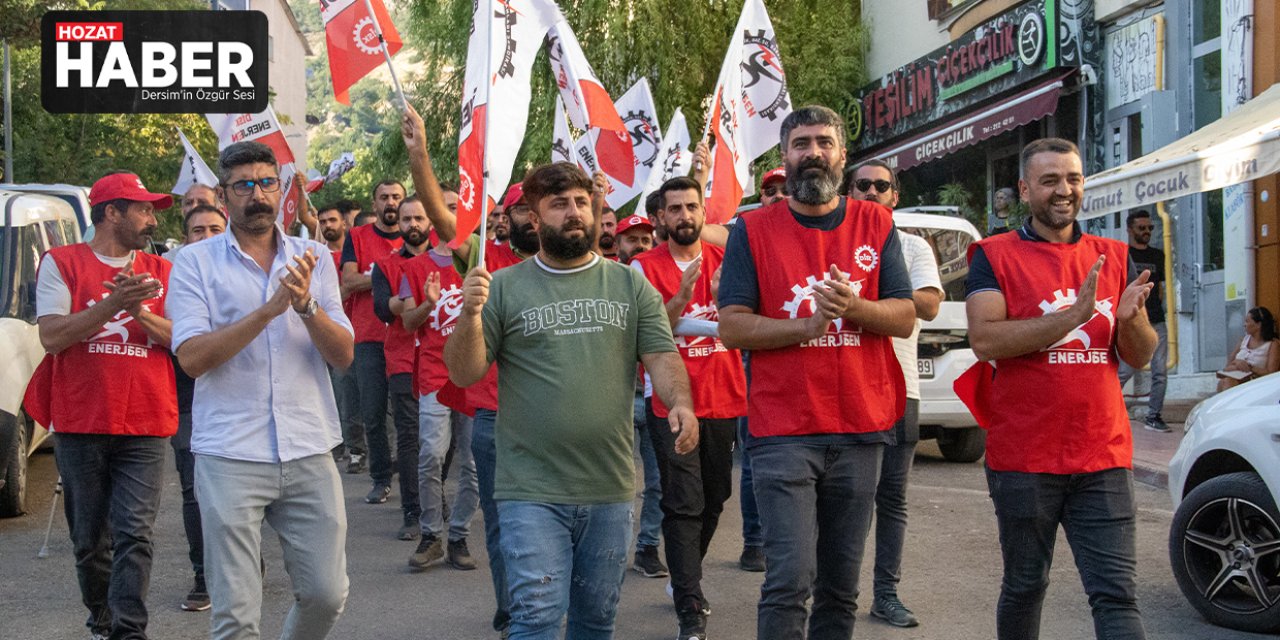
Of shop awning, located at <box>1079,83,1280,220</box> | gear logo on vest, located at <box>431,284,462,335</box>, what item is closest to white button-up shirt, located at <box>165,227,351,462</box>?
gear logo on vest, located at <box>431,284,462,335</box>

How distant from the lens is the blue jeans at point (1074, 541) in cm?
480

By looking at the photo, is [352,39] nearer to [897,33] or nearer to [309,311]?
[309,311]

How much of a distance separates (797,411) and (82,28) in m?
15.6

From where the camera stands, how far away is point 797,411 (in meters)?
4.93

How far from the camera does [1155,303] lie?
1338 centimetres

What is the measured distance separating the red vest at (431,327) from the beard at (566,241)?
11.9 ft

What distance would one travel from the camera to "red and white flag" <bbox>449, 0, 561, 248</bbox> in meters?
5.28

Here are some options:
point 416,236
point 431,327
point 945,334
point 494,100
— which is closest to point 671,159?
point 416,236

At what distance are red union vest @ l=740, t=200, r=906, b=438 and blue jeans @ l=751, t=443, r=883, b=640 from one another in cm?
10

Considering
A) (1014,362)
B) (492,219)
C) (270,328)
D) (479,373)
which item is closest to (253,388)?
(270,328)

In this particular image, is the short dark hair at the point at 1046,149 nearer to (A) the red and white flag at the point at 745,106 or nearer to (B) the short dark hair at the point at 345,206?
(A) the red and white flag at the point at 745,106

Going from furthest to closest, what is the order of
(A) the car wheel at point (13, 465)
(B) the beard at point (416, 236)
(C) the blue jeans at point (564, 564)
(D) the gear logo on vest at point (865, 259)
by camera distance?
(A) the car wheel at point (13, 465) → (B) the beard at point (416, 236) → (D) the gear logo on vest at point (865, 259) → (C) the blue jeans at point (564, 564)

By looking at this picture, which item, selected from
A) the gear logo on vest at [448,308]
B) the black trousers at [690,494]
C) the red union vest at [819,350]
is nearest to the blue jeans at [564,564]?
the red union vest at [819,350]

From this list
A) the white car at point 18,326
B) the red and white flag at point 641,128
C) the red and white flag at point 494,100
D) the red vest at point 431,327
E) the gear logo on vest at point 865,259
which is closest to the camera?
the gear logo on vest at point 865,259
